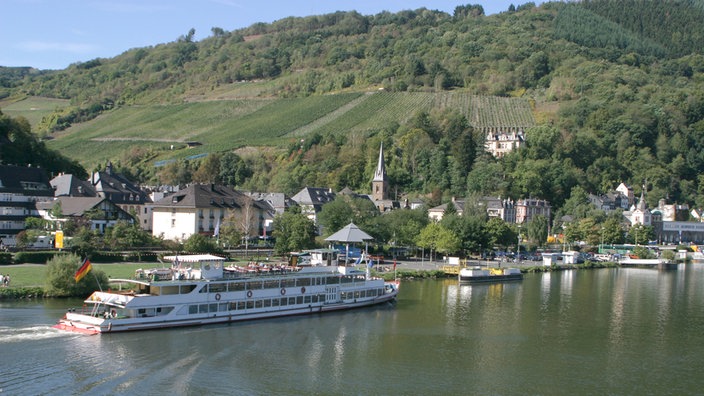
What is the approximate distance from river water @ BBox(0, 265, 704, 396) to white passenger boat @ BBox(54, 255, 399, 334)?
2.82ft

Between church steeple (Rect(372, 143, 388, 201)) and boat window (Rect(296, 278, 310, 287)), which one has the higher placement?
church steeple (Rect(372, 143, 388, 201))

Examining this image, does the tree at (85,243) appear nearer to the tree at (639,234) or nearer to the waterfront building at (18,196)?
the waterfront building at (18,196)

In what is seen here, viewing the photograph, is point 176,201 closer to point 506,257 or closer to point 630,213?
point 506,257

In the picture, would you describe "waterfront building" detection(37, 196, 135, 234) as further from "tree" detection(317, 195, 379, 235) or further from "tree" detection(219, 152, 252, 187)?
"tree" detection(219, 152, 252, 187)

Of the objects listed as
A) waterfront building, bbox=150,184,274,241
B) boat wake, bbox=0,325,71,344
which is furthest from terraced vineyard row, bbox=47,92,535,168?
boat wake, bbox=0,325,71,344

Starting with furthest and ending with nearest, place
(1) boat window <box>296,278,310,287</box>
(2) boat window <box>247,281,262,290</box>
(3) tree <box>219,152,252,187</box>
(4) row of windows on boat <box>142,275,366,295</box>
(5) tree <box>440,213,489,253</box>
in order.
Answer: (3) tree <box>219,152,252,187</box> < (5) tree <box>440,213,489,253</box> < (1) boat window <box>296,278,310,287</box> < (2) boat window <box>247,281,262,290</box> < (4) row of windows on boat <box>142,275,366,295</box>

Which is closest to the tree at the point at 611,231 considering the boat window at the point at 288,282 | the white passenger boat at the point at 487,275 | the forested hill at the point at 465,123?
the forested hill at the point at 465,123

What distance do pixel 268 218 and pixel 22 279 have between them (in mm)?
36674

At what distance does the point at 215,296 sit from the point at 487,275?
1264 inches

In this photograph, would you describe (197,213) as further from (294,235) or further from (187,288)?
(187,288)

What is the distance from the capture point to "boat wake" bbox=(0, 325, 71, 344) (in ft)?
112

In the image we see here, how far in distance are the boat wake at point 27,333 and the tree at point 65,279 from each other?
8.36 m

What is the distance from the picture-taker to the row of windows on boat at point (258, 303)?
39.5 meters

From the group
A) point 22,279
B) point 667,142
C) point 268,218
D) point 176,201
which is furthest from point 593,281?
point 667,142
